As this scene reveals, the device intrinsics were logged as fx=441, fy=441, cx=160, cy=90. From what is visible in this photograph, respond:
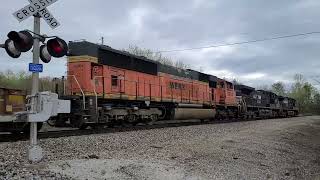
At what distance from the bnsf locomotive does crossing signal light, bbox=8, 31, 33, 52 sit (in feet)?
29.5

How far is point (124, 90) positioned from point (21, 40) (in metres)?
12.4

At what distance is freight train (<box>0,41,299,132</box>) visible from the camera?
18.2m

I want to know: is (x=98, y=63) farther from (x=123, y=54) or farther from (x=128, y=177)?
(x=128, y=177)

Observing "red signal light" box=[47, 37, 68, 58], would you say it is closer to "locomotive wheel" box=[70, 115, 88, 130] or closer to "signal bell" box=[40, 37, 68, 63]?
"signal bell" box=[40, 37, 68, 63]

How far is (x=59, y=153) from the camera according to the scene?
1066 centimetres

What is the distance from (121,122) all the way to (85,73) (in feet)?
11.2

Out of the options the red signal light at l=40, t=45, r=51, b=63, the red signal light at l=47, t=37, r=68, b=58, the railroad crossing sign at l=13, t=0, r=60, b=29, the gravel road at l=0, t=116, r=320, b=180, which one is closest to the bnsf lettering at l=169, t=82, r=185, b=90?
the gravel road at l=0, t=116, r=320, b=180

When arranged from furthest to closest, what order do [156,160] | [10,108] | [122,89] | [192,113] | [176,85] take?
[192,113] < [176,85] < [122,89] < [10,108] < [156,160]

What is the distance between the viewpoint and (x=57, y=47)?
917 centimetres

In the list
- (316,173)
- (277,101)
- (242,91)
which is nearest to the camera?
(316,173)

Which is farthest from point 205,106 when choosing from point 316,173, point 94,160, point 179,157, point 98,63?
point 94,160

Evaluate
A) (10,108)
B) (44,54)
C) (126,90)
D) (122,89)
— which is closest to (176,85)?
(126,90)

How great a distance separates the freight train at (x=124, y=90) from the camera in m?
18.2

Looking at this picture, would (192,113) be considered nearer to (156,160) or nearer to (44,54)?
(156,160)
